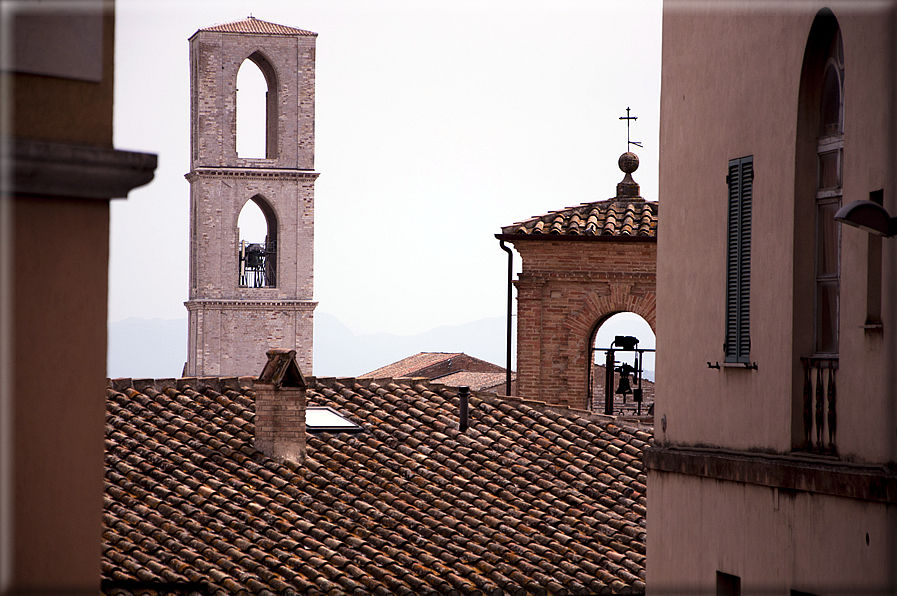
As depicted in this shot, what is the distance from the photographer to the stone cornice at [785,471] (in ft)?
19.5

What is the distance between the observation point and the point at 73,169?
12.8 feet

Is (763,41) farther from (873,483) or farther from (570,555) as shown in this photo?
(570,555)

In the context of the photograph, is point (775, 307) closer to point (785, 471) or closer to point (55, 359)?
point (785, 471)

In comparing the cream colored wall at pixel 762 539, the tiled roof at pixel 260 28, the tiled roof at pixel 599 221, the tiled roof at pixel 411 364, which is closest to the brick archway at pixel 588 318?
the tiled roof at pixel 599 221

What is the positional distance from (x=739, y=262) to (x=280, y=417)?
6.95 metres

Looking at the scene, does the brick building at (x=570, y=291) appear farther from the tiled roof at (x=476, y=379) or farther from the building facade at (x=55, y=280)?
the tiled roof at (x=476, y=379)

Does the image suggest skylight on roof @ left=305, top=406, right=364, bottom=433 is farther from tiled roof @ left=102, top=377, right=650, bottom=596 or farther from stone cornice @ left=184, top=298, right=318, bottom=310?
stone cornice @ left=184, top=298, right=318, bottom=310

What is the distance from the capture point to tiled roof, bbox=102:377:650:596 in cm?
1122

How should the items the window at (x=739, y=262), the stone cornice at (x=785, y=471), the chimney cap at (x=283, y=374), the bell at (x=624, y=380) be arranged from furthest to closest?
the bell at (x=624, y=380)
the chimney cap at (x=283, y=374)
the window at (x=739, y=262)
the stone cornice at (x=785, y=471)

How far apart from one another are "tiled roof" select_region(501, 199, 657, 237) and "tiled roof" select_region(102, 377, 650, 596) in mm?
4158

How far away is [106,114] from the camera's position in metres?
4.09

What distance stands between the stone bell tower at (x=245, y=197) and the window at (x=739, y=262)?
38.0 metres

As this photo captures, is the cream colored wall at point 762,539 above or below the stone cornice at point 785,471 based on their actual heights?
below

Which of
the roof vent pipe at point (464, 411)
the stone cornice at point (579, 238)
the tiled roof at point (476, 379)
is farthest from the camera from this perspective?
the tiled roof at point (476, 379)
